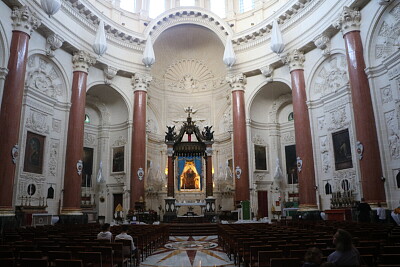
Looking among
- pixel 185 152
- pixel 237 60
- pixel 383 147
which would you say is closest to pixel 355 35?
pixel 383 147

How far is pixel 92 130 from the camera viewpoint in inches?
929

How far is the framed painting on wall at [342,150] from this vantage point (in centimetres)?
1677

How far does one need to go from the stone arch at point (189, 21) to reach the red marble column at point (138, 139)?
3520mm

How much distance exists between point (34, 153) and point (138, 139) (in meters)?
6.98

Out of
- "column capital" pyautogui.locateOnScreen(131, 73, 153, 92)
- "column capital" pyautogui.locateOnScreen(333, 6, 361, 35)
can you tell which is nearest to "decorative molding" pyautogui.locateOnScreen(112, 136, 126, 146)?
"column capital" pyautogui.locateOnScreen(131, 73, 153, 92)

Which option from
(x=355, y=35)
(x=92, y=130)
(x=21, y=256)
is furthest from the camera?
(x=92, y=130)

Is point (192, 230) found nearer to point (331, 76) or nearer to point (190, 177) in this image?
point (190, 177)

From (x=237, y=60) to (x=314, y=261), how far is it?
71.0ft

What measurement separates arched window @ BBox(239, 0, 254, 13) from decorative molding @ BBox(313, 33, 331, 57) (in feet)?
28.1

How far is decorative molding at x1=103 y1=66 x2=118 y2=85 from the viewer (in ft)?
70.2

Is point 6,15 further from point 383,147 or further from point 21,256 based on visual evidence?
point 383,147

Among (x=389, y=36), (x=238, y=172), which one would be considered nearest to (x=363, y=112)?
(x=389, y=36)

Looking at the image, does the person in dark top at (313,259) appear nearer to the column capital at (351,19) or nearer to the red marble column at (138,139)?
the column capital at (351,19)

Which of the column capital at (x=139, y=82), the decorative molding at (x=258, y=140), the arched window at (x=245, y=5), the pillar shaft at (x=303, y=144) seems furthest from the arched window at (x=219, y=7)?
the decorative molding at (x=258, y=140)
